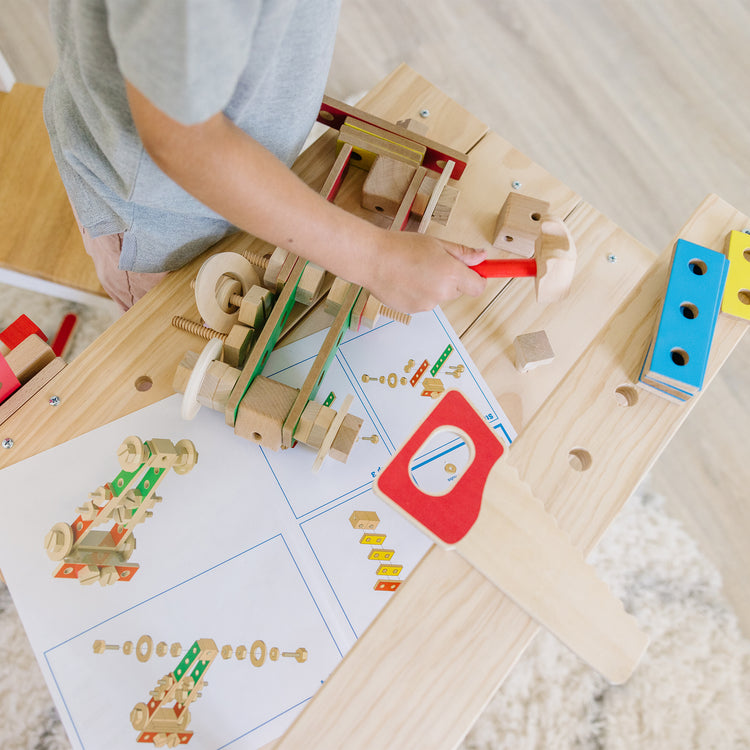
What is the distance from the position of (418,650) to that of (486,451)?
0.51ft

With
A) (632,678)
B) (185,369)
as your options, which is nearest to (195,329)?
(185,369)

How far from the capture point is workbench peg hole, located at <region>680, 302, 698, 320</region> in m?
0.57

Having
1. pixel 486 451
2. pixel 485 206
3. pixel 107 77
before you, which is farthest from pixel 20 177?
pixel 486 451

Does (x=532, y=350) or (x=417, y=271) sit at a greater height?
(x=417, y=271)

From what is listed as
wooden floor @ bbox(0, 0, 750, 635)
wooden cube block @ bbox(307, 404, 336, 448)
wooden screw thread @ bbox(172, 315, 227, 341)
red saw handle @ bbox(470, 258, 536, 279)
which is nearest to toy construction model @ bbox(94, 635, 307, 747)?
wooden cube block @ bbox(307, 404, 336, 448)

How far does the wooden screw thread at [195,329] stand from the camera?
67cm

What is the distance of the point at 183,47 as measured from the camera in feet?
1.20

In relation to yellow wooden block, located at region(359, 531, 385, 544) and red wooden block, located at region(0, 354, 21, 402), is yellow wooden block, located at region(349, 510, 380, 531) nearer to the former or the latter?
yellow wooden block, located at region(359, 531, 385, 544)

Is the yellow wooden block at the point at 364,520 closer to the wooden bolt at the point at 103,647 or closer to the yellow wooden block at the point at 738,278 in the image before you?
the wooden bolt at the point at 103,647

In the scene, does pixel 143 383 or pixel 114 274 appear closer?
pixel 143 383

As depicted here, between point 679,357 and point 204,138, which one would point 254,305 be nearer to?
point 204,138

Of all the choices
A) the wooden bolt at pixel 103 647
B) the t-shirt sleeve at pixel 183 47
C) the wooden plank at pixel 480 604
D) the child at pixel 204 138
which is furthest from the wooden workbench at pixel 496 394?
the t-shirt sleeve at pixel 183 47

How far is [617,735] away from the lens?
115 centimetres

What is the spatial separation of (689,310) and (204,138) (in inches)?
18.4
